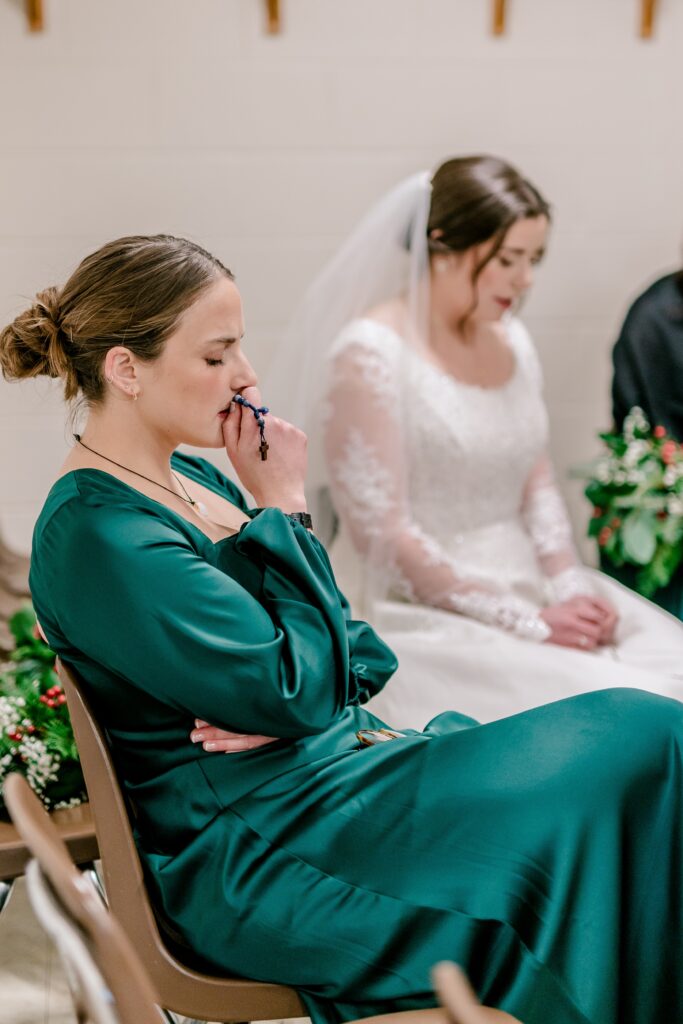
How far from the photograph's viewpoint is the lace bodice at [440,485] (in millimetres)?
2350

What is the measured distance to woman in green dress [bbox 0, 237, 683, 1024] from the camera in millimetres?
1315

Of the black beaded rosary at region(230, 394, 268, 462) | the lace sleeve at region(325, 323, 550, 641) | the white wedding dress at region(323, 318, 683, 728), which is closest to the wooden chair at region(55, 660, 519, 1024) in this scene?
the black beaded rosary at region(230, 394, 268, 462)

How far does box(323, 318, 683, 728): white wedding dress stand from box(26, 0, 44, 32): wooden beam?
43.0 inches

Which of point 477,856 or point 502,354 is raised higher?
point 502,354

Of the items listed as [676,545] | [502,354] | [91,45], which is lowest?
[676,545]

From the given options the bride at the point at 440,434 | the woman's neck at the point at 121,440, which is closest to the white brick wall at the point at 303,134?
the bride at the point at 440,434

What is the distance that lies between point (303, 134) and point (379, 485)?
3.43 ft

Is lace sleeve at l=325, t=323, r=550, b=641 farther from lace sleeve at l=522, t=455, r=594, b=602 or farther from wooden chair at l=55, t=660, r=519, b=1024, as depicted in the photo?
wooden chair at l=55, t=660, r=519, b=1024

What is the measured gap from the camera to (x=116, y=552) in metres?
1.32

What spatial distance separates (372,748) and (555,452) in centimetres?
186

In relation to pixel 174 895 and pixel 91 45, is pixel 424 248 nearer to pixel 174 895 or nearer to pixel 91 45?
pixel 91 45

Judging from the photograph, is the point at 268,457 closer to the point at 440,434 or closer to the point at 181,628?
the point at 181,628

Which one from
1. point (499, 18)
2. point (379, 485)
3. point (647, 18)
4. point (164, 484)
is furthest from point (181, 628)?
point (647, 18)

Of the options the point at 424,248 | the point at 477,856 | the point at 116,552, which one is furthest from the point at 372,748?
the point at 424,248
